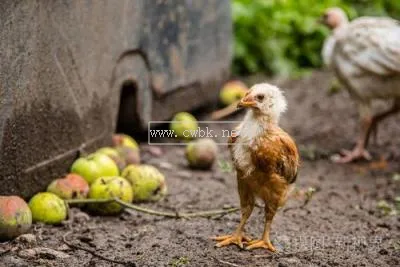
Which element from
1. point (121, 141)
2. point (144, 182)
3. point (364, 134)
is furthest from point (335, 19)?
point (144, 182)

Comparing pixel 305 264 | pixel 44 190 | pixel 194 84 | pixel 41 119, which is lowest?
pixel 305 264

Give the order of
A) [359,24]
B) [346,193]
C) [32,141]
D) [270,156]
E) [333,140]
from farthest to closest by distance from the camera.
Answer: [333,140]
[359,24]
[346,193]
[32,141]
[270,156]

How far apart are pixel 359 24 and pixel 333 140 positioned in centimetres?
122

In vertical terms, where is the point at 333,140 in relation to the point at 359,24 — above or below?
below

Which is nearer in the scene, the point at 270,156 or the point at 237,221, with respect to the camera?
the point at 270,156

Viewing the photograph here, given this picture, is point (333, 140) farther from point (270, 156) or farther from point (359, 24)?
point (270, 156)

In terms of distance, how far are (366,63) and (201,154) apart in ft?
5.45

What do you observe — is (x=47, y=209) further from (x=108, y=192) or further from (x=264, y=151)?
(x=264, y=151)

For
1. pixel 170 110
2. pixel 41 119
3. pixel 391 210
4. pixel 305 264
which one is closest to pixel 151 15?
pixel 170 110

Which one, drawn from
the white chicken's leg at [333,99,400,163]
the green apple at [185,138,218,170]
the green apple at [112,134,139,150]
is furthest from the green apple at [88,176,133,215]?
the white chicken's leg at [333,99,400,163]

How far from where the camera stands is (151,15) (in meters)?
6.44

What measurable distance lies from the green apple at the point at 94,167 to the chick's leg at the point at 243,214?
3.90 ft

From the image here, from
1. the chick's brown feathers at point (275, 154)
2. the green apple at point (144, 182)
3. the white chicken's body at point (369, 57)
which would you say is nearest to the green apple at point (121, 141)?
the green apple at point (144, 182)

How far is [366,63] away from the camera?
689 centimetres
